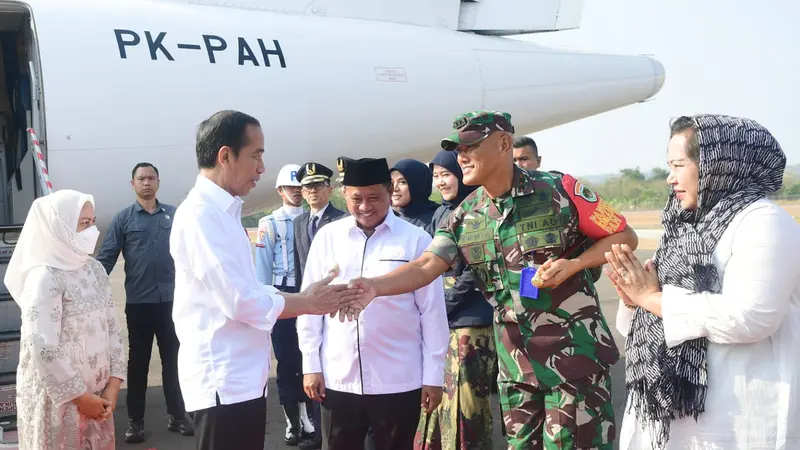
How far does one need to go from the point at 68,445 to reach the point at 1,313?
1459mm

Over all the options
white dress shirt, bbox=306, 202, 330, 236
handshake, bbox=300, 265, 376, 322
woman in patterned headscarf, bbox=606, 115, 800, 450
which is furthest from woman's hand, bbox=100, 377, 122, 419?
woman in patterned headscarf, bbox=606, 115, 800, 450

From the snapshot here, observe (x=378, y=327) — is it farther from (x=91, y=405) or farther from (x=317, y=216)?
(x=317, y=216)

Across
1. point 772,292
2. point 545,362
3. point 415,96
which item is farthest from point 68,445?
point 415,96

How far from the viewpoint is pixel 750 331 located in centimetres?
197

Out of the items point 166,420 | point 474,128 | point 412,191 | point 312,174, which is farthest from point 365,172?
point 166,420

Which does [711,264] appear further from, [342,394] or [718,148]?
[342,394]

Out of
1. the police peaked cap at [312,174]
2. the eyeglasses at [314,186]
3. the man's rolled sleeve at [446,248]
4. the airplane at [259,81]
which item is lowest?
the man's rolled sleeve at [446,248]

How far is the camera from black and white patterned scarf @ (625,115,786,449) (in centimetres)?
204

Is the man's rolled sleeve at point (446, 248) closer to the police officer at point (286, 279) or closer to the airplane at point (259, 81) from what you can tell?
the police officer at point (286, 279)

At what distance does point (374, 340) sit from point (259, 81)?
3.35 m

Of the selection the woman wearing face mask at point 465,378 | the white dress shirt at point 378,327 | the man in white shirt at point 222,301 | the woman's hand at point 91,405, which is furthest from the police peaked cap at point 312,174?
the man in white shirt at point 222,301

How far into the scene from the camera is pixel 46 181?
4.81m

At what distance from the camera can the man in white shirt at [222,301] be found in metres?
2.43

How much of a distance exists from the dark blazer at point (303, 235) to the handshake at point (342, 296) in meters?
1.88
